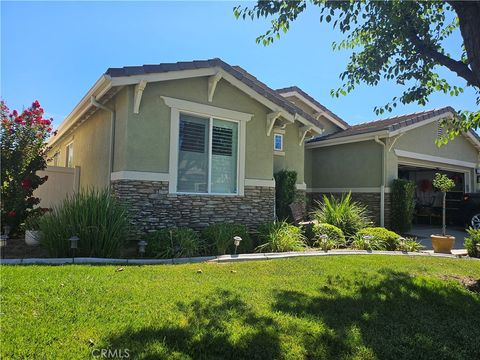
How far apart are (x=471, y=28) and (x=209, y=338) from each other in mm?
5454

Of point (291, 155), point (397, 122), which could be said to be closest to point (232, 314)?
point (291, 155)

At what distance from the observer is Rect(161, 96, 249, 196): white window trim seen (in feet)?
26.1

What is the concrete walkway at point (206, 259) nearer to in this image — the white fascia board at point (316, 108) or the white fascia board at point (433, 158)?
the white fascia board at point (433, 158)

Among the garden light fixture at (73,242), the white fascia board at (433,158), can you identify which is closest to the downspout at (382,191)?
the white fascia board at (433,158)

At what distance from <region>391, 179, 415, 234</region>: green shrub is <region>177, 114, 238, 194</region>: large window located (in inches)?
266

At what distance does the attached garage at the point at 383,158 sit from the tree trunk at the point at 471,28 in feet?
24.8

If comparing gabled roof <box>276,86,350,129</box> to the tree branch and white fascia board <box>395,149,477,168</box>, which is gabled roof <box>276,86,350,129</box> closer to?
white fascia board <box>395,149,477,168</box>

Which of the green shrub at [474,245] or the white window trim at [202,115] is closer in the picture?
the white window trim at [202,115]

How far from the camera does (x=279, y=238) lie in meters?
8.15

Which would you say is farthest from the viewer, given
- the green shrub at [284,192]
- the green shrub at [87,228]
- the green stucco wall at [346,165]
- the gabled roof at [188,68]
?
the green stucco wall at [346,165]

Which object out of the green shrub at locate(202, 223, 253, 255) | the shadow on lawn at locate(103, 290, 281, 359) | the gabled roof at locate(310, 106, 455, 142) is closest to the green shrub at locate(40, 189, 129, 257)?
the green shrub at locate(202, 223, 253, 255)

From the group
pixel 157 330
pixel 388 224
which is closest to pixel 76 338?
pixel 157 330

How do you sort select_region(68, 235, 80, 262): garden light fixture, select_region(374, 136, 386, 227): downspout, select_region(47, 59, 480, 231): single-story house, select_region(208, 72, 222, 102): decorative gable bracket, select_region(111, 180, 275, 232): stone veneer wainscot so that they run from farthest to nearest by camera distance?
select_region(374, 136, 386, 227): downspout → select_region(208, 72, 222, 102): decorative gable bracket → select_region(47, 59, 480, 231): single-story house → select_region(111, 180, 275, 232): stone veneer wainscot → select_region(68, 235, 80, 262): garden light fixture

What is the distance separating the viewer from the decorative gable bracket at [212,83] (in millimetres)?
8367
